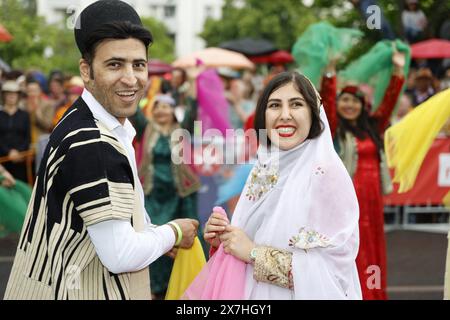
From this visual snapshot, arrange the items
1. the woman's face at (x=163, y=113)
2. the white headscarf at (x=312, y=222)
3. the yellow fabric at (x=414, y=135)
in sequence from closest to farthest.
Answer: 1. the white headscarf at (x=312, y=222)
2. the yellow fabric at (x=414, y=135)
3. the woman's face at (x=163, y=113)

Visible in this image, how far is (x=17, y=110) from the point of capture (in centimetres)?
918

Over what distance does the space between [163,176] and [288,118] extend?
13.1ft

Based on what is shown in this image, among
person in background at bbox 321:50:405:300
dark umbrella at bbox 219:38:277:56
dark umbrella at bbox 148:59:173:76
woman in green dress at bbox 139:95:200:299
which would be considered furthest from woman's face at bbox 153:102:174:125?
dark umbrella at bbox 148:59:173:76

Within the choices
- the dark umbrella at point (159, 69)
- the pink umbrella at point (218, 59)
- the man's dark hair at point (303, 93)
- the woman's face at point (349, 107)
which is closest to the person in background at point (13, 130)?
the pink umbrella at point (218, 59)

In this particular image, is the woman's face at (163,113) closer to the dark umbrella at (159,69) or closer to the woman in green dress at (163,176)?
the woman in green dress at (163,176)

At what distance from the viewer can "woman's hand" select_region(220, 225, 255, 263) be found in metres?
2.89

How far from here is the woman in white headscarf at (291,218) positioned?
277 cm

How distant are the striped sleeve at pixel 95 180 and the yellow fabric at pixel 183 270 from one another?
74 centimetres

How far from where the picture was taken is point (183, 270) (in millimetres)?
3115

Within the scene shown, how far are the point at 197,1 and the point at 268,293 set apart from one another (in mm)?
77226

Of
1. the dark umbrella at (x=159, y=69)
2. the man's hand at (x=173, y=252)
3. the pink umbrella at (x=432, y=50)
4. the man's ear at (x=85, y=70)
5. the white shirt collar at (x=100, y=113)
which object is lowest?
the man's hand at (x=173, y=252)

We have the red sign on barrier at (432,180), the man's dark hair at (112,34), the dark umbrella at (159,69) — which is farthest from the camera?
the dark umbrella at (159,69)

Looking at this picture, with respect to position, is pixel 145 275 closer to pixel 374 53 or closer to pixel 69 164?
pixel 69 164
